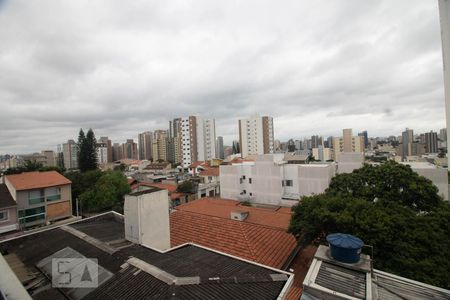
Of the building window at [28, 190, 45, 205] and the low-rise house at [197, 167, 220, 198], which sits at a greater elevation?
the building window at [28, 190, 45, 205]

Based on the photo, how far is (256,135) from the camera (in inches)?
2327

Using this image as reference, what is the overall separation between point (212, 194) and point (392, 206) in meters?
22.2

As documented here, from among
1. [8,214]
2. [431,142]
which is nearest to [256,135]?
[8,214]

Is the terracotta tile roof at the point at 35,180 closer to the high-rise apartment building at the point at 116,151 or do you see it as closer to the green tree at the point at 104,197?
the green tree at the point at 104,197

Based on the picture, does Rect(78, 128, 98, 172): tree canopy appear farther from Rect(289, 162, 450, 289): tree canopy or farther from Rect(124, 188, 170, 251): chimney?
Rect(289, 162, 450, 289): tree canopy

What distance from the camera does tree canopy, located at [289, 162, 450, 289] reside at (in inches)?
267

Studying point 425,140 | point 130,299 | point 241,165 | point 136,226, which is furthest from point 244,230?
point 425,140

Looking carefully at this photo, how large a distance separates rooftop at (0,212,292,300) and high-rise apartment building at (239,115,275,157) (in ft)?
172

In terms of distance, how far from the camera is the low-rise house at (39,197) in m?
15.6

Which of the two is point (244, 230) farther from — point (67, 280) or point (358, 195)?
point (67, 280)

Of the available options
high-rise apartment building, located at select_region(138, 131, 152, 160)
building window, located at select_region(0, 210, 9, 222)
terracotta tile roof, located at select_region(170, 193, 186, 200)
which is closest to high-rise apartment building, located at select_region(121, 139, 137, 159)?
high-rise apartment building, located at select_region(138, 131, 152, 160)

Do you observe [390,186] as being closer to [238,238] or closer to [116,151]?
[238,238]

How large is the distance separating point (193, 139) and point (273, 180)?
133 feet

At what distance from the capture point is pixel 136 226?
7191 millimetres
